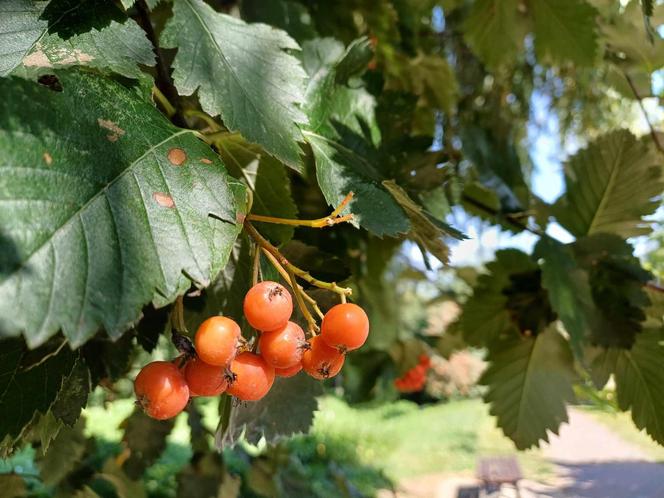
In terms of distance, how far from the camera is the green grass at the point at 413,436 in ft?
21.0

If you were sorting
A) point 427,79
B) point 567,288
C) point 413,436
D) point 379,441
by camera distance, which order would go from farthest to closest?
point 413,436 → point 379,441 → point 427,79 → point 567,288

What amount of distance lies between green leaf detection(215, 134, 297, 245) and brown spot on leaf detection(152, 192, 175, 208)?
18cm

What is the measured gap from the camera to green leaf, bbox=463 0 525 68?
1195mm

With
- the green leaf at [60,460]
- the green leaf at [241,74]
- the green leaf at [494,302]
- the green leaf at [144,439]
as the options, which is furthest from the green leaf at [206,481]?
the green leaf at [241,74]

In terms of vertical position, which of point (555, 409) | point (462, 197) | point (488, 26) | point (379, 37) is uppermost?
point (488, 26)

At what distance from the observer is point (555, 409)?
945 millimetres

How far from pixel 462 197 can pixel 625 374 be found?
407mm

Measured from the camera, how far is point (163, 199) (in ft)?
1.41

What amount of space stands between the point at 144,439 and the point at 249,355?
0.82 meters

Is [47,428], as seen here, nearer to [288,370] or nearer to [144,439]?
[288,370]

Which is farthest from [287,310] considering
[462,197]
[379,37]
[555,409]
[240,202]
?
[379,37]

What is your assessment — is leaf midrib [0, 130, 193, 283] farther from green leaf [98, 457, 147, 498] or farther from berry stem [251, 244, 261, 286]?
green leaf [98, 457, 147, 498]

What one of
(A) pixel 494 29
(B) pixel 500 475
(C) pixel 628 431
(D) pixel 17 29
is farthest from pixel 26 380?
(B) pixel 500 475

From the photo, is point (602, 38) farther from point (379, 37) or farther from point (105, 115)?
point (105, 115)
